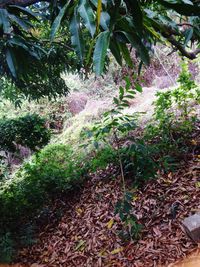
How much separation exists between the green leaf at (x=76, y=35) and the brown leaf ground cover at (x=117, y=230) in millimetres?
1814

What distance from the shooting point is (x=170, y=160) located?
123 inches

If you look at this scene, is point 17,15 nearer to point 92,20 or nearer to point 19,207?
point 92,20

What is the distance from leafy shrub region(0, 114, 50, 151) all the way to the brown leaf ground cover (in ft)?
3.85

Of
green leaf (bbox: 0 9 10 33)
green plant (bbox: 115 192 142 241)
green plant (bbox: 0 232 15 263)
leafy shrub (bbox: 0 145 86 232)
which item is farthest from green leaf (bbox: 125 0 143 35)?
leafy shrub (bbox: 0 145 86 232)

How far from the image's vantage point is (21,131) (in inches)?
159

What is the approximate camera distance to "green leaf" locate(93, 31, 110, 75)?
88 centimetres

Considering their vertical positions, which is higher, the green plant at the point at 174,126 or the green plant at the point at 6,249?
the green plant at the point at 174,126

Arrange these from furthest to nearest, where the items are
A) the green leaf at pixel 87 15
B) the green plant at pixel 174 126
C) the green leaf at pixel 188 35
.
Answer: the green plant at pixel 174 126 < the green leaf at pixel 188 35 < the green leaf at pixel 87 15

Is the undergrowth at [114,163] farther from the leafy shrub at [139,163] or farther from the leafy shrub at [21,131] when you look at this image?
the leafy shrub at [21,131]

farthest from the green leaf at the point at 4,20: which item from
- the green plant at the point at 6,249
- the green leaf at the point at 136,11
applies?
the green plant at the point at 6,249

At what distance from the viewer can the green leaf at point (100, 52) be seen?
0.88m

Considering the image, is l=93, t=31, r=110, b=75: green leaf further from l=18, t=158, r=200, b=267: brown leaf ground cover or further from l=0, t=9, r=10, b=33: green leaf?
l=18, t=158, r=200, b=267: brown leaf ground cover

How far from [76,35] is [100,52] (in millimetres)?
255

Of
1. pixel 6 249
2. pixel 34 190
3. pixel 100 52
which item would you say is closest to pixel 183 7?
pixel 100 52
